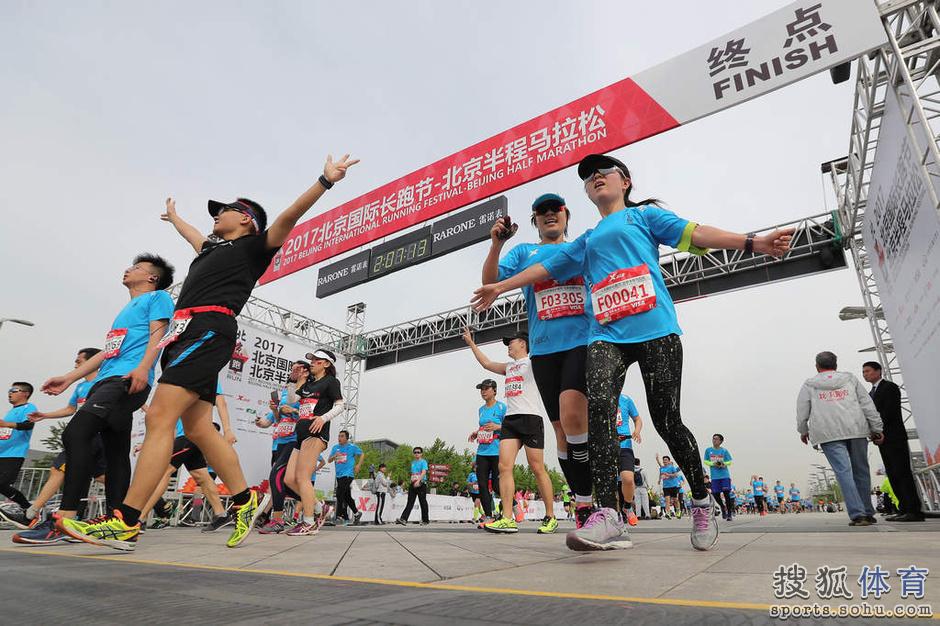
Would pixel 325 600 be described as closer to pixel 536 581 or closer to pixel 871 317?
pixel 536 581

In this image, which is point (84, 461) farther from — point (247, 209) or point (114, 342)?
point (247, 209)

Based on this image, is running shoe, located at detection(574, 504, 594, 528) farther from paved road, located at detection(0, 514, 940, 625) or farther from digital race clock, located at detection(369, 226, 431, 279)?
digital race clock, located at detection(369, 226, 431, 279)

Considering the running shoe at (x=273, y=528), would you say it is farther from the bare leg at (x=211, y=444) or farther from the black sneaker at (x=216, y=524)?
the bare leg at (x=211, y=444)

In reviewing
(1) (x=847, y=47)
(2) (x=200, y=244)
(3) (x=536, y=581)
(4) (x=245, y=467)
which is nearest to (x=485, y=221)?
(1) (x=847, y=47)

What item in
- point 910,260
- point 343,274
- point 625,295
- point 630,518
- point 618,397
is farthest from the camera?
point 343,274

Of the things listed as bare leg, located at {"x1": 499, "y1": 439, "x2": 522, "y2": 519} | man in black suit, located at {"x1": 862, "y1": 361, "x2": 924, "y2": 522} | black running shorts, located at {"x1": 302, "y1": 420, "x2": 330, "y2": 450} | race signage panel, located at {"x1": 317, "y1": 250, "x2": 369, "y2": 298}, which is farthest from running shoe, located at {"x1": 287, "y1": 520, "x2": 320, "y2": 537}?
race signage panel, located at {"x1": 317, "y1": 250, "x2": 369, "y2": 298}

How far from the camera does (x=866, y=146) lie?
7328mm

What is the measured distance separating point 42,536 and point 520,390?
3.73 m

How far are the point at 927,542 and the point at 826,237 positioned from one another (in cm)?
1046

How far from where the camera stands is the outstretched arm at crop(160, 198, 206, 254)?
10.8 feet

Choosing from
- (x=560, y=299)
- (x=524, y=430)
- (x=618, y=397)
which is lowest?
(x=618, y=397)

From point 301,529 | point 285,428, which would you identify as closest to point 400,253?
point 285,428

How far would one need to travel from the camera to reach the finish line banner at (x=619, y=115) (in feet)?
19.5

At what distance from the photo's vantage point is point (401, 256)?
10781 mm
